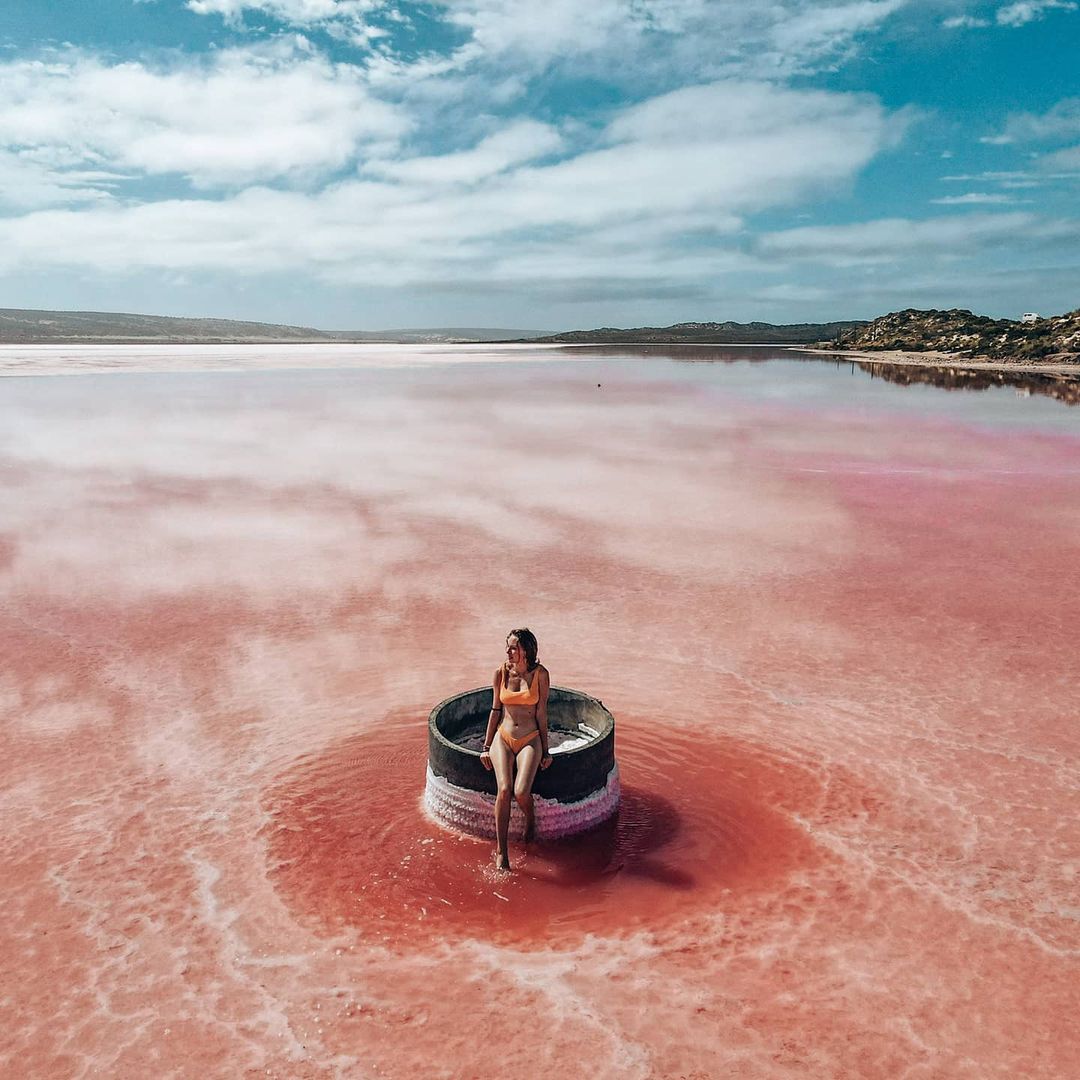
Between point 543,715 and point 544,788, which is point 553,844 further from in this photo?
point 543,715

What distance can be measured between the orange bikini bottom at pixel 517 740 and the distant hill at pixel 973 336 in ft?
296

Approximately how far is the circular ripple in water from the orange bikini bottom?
2.87 ft

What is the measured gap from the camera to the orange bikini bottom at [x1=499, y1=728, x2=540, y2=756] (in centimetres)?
747

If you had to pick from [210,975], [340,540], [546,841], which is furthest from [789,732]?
[340,540]

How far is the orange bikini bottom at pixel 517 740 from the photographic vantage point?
7.47m

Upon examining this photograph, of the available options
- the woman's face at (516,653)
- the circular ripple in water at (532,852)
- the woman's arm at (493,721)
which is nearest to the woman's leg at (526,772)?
the woman's arm at (493,721)

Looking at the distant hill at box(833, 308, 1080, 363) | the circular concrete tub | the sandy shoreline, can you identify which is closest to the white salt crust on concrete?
the circular concrete tub

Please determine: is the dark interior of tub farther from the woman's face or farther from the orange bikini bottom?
the woman's face

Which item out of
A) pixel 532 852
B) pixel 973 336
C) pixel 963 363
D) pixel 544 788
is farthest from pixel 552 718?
pixel 973 336

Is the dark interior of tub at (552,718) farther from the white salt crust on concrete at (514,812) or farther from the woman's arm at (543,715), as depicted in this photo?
the woman's arm at (543,715)

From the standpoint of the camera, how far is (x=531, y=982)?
6109mm

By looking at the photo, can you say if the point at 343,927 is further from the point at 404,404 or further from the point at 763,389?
the point at 763,389

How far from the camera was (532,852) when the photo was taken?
25.0 feet

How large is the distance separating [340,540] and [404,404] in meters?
30.1
